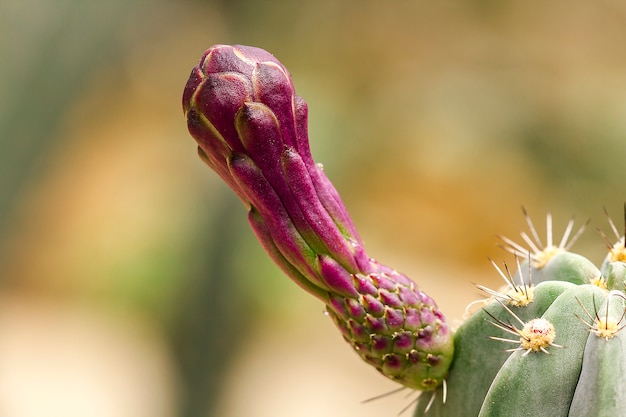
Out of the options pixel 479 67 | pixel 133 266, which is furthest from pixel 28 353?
pixel 479 67

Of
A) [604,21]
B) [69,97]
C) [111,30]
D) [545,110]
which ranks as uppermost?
[604,21]

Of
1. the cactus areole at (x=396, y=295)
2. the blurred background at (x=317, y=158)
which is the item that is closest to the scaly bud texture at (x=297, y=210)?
the cactus areole at (x=396, y=295)

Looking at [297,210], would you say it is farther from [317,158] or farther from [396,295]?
[317,158]

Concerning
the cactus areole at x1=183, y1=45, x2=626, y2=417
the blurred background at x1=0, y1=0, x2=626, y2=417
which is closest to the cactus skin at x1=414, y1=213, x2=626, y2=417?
the cactus areole at x1=183, y1=45, x2=626, y2=417

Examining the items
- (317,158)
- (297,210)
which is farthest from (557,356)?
(317,158)

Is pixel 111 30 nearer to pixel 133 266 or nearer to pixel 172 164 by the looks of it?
pixel 172 164

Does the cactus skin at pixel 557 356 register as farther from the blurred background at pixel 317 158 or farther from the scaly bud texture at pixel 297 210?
the blurred background at pixel 317 158
